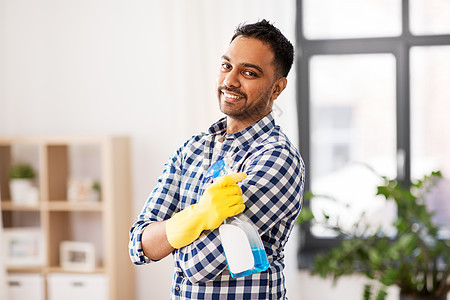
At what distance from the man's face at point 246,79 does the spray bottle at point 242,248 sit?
0.93 feet

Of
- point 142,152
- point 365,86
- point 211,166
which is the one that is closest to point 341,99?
point 365,86

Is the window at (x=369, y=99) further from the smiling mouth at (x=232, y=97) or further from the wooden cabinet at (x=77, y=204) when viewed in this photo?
the smiling mouth at (x=232, y=97)

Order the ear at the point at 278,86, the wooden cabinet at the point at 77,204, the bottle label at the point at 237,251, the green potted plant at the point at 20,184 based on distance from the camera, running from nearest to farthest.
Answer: the bottle label at the point at 237,251
the ear at the point at 278,86
the wooden cabinet at the point at 77,204
the green potted plant at the point at 20,184

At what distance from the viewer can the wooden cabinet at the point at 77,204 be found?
315cm

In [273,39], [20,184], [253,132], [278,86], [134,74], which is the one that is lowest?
[20,184]

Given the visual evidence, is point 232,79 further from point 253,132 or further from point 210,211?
point 210,211

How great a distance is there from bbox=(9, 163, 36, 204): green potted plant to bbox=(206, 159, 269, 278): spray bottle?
2320 mm

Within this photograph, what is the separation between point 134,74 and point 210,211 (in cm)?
230

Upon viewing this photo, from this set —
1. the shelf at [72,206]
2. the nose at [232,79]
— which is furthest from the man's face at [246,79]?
the shelf at [72,206]

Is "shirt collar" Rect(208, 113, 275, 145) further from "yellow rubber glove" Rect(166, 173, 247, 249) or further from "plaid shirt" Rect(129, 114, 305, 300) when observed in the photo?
"yellow rubber glove" Rect(166, 173, 247, 249)

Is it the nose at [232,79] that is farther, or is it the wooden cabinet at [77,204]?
the wooden cabinet at [77,204]

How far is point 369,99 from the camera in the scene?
11.1ft

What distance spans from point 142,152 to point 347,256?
4.08ft

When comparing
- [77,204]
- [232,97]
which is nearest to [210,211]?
[232,97]
